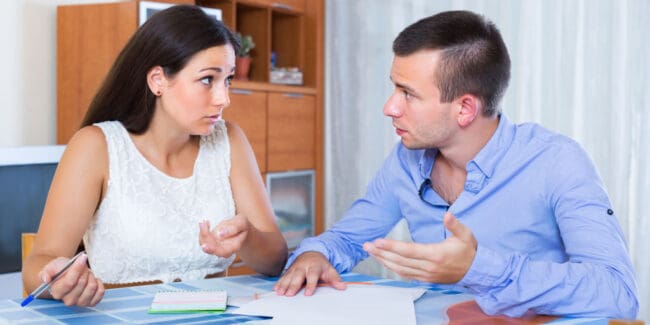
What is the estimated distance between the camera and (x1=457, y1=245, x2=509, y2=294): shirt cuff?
1.32 m

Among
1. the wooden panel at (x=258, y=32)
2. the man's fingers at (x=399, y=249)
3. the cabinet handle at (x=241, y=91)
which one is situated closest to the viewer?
the man's fingers at (x=399, y=249)

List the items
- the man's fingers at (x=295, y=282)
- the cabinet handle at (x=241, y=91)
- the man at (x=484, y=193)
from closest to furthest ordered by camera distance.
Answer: the man at (x=484, y=193) < the man's fingers at (x=295, y=282) < the cabinet handle at (x=241, y=91)

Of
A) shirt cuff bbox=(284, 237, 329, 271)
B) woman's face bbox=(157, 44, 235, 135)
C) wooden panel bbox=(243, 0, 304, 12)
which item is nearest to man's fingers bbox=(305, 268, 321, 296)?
shirt cuff bbox=(284, 237, 329, 271)

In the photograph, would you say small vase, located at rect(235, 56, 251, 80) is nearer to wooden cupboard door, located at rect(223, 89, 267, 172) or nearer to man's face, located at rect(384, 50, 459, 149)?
wooden cupboard door, located at rect(223, 89, 267, 172)

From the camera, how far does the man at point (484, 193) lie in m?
1.37

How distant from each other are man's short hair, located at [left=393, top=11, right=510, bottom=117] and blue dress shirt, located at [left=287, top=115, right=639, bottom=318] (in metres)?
0.12

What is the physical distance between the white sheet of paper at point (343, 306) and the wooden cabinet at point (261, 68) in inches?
90.0

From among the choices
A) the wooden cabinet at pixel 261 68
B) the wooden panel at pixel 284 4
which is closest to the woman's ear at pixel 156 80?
the wooden cabinet at pixel 261 68

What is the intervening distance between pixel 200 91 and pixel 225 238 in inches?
22.8

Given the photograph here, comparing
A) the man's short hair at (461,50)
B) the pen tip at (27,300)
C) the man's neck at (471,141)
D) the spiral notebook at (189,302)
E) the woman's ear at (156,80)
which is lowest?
the spiral notebook at (189,302)

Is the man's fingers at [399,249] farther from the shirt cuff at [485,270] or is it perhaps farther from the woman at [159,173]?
the woman at [159,173]

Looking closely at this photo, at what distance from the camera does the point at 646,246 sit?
355cm

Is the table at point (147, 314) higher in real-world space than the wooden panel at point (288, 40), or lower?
lower

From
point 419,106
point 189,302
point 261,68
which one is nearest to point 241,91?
point 261,68
